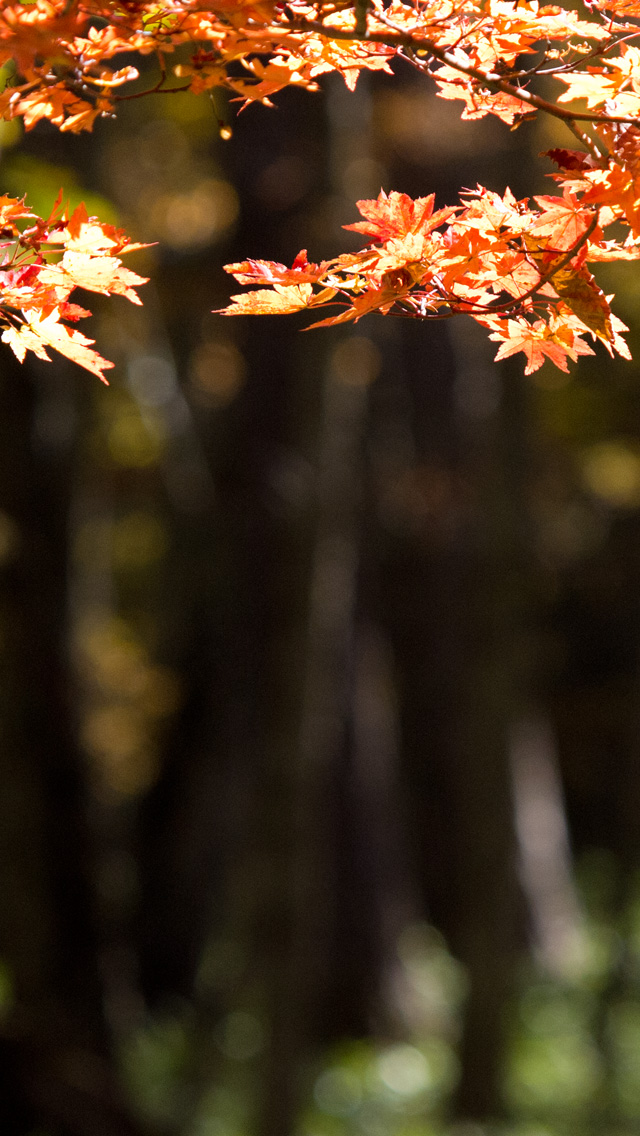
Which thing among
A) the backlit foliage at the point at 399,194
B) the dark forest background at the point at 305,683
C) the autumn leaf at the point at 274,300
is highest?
the backlit foliage at the point at 399,194

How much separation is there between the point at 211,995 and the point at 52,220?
4.83 m

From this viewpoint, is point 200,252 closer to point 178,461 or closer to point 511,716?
point 178,461

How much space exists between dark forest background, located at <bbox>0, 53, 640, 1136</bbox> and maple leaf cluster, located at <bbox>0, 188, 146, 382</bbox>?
0.36 meters

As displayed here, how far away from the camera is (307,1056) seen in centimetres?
350

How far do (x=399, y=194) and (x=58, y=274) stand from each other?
0.38 metres

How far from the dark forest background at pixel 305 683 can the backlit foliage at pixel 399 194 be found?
32 centimetres

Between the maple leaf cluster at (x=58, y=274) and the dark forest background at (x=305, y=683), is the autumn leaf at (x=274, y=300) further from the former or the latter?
the dark forest background at (x=305, y=683)

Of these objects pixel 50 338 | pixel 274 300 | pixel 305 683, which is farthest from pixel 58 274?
pixel 305 683

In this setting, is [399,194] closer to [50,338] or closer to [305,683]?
[50,338]

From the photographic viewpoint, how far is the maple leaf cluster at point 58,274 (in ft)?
3.50

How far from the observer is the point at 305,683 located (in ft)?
11.2

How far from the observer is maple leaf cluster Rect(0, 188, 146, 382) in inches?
41.9

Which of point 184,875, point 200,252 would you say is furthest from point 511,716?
point 184,875

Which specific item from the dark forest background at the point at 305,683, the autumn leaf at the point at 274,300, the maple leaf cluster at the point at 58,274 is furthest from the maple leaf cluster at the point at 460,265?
the dark forest background at the point at 305,683
